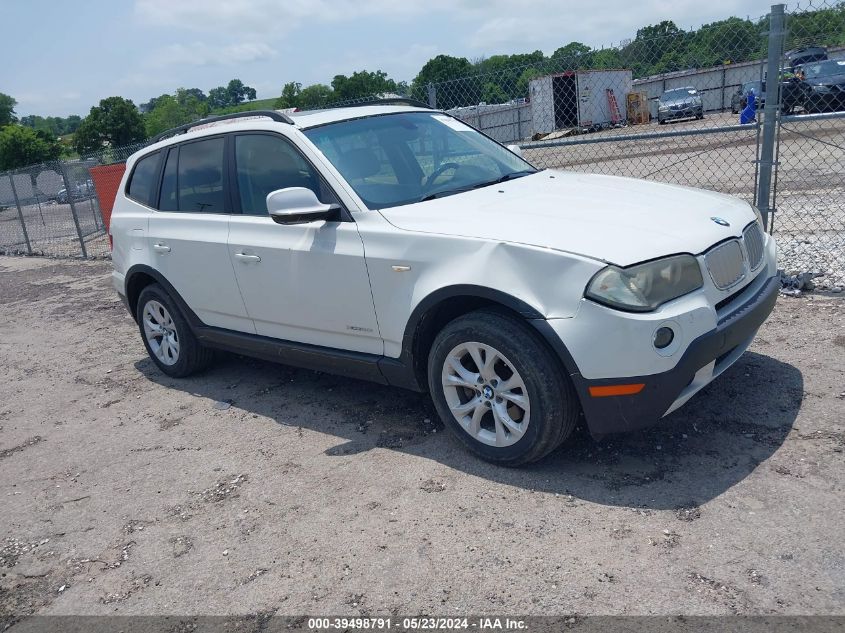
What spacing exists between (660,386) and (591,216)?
0.93 m

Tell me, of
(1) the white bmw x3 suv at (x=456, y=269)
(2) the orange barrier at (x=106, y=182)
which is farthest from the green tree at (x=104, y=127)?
(1) the white bmw x3 suv at (x=456, y=269)

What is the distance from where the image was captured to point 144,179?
5.90 m

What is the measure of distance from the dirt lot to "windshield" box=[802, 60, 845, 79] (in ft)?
18.0

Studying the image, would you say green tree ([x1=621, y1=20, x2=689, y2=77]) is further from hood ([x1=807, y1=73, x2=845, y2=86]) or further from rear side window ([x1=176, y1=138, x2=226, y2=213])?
rear side window ([x1=176, y1=138, x2=226, y2=213])

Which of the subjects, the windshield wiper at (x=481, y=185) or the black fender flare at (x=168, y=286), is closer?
the windshield wiper at (x=481, y=185)

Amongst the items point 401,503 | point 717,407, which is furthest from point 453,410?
point 717,407

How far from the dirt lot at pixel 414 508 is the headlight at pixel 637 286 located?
911 mm

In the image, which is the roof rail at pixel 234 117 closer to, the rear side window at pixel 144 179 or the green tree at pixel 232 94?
the rear side window at pixel 144 179

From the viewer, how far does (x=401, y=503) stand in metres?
3.67

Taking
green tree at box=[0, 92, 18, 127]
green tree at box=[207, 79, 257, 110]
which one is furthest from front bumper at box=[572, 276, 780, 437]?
green tree at box=[207, 79, 257, 110]

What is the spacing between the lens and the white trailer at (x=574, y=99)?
1966cm

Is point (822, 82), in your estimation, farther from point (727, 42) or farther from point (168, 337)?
point (168, 337)

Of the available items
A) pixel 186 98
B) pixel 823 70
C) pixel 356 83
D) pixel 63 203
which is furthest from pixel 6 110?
pixel 823 70

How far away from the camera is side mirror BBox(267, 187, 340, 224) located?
4.07 metres
